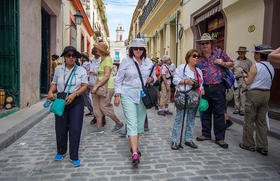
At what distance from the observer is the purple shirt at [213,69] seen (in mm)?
4160

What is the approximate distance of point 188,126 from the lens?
4.10m

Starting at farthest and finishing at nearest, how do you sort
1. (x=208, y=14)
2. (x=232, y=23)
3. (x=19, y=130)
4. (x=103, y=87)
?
(x=208, y=14)
(x=232, y=23)
(x=103, y=87)
(x=19, y=130)

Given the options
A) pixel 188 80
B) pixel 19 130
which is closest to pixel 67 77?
pixel 188 80

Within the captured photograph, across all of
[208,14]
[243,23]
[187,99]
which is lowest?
[187,99]

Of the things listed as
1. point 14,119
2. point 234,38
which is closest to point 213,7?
point 234,38

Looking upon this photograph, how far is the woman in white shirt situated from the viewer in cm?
377

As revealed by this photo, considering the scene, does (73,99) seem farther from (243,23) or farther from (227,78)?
(243,23)

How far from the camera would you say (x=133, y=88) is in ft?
11.2

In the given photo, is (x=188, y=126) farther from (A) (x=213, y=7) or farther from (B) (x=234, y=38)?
(A) (x=213, y=7)

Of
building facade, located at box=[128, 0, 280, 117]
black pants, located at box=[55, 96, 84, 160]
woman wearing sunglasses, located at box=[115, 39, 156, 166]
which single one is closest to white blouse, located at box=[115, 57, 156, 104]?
woman wearing sunglasses, located at box=[115, 39, 156, 166]

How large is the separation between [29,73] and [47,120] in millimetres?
2158

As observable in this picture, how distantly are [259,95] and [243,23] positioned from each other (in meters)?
4.58

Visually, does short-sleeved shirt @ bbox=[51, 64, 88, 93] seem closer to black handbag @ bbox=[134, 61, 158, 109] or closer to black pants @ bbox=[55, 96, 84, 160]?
black pants @ bbox=[55, 96, 84, 160]

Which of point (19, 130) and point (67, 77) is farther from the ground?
point (67, 77)
